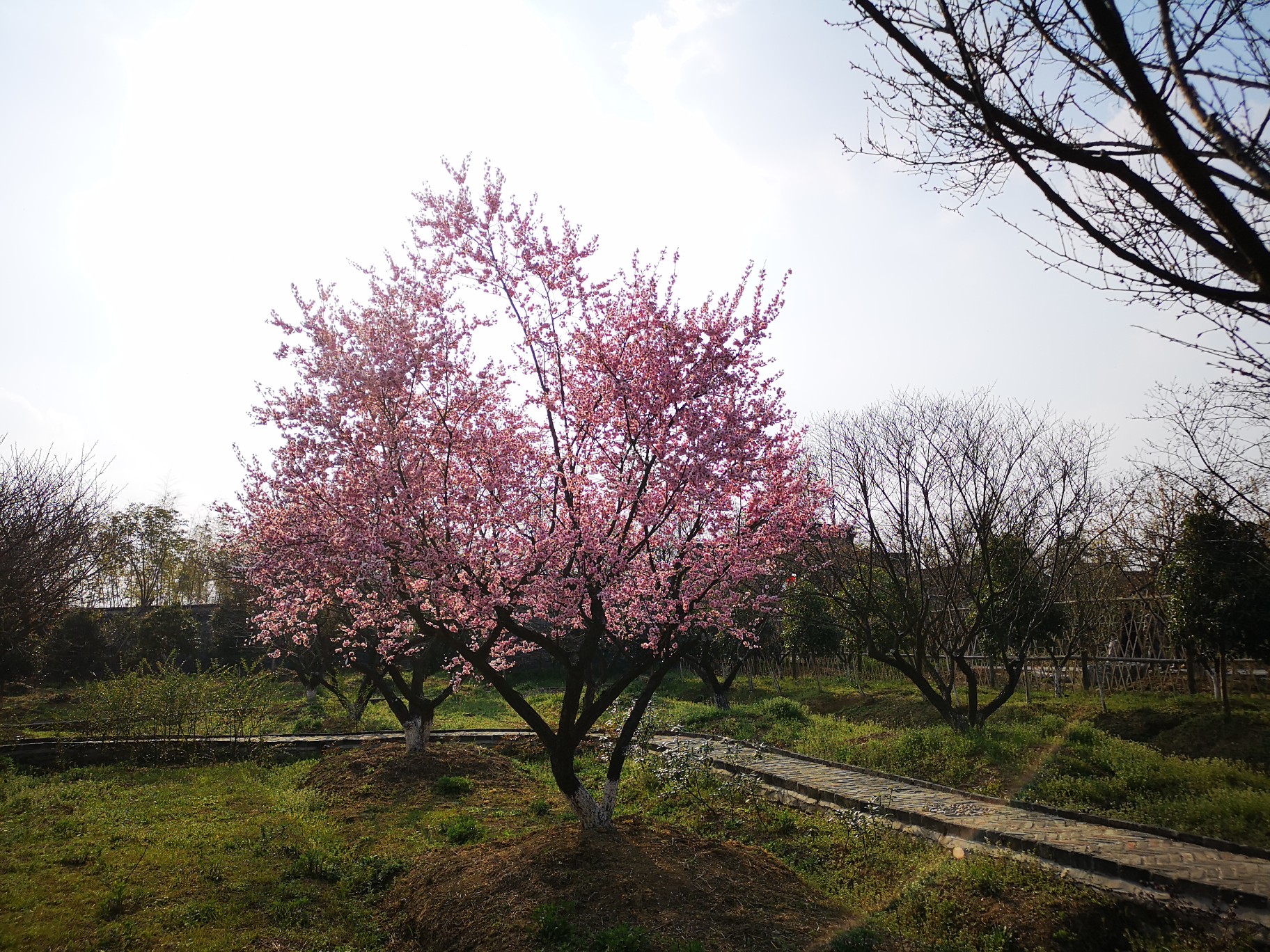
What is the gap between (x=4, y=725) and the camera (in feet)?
54.6

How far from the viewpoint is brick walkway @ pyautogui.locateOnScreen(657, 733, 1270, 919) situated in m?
5.84

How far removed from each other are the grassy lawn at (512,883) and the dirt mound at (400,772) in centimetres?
72

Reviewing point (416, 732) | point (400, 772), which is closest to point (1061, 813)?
point (400, 772)

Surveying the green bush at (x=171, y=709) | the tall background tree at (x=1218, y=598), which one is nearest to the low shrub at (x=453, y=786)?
the green bush at (x=171, y=709)

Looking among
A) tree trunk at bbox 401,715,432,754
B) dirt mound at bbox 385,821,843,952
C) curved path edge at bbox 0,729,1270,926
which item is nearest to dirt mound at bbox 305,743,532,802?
tree trunk at bbox 401,715,432,754

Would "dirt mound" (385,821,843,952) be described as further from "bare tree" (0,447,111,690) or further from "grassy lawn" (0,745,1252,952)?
"bare tree" (0,447,111,690)

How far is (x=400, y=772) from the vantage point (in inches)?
477

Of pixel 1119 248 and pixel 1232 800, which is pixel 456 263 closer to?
pixel 1119 248

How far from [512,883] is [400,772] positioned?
6503mm

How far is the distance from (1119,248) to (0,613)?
1651cm

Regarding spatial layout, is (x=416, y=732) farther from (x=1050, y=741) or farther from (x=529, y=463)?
(x=1050, y=741)

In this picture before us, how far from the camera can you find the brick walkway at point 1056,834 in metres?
5.84

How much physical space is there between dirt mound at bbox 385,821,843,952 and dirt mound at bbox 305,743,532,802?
4.08m

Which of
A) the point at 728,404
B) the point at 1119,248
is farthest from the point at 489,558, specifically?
the point at 1119,248
